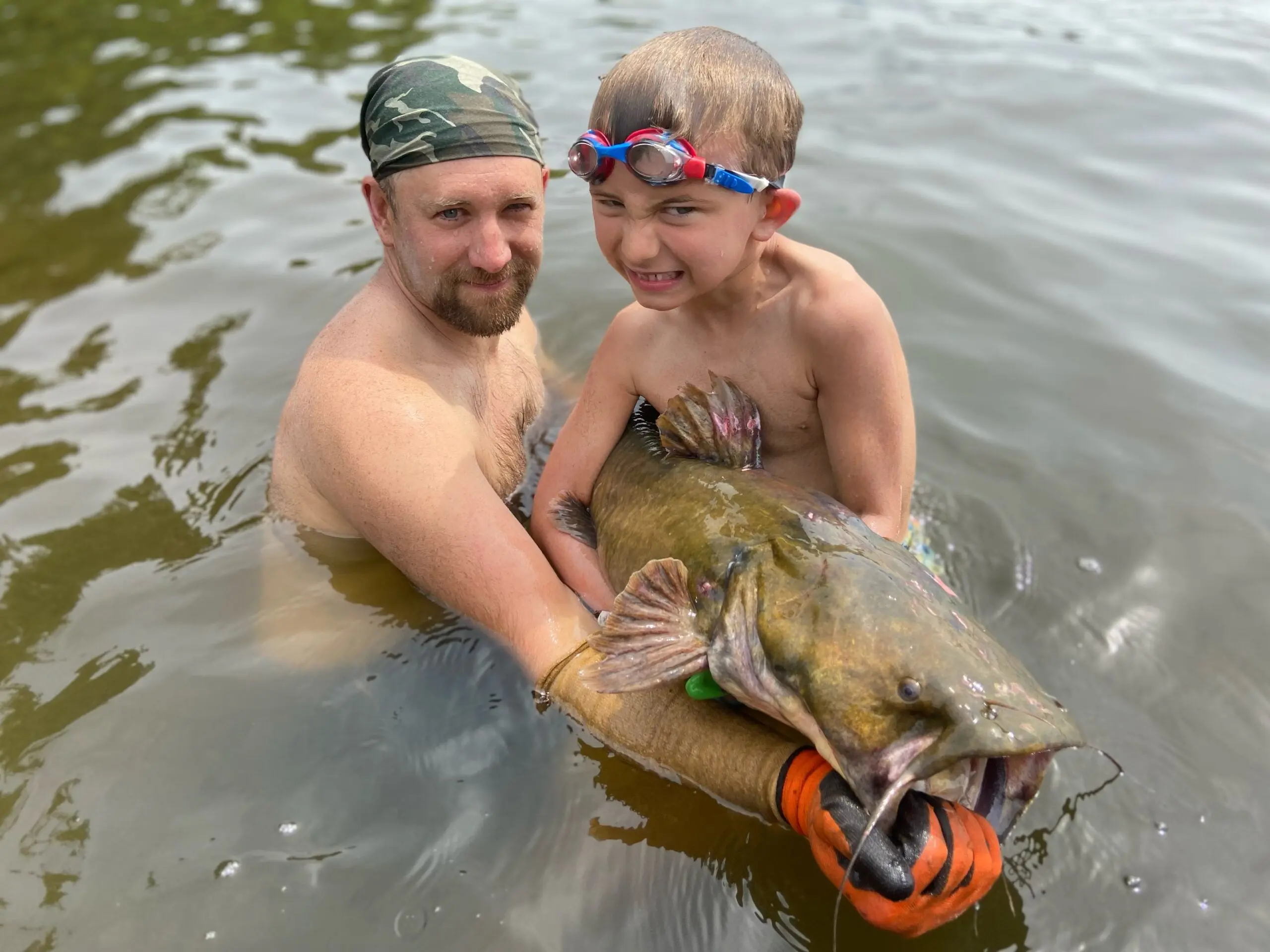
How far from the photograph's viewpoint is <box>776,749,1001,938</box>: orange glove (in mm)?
2014

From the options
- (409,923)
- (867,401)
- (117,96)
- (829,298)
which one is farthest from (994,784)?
(117,96)

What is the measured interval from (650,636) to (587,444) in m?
1.10

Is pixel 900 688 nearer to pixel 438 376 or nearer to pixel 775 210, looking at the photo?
pixel 775 210

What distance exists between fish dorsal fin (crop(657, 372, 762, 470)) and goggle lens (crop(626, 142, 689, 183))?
654mm

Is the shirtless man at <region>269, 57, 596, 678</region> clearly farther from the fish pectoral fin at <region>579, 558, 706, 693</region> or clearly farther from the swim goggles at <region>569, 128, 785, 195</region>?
the swim goggles at <region>569, 128, 785, 195</region>

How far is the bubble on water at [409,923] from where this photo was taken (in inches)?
100

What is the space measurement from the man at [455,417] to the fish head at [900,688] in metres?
0.32

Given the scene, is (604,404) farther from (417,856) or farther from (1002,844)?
(1002,844)

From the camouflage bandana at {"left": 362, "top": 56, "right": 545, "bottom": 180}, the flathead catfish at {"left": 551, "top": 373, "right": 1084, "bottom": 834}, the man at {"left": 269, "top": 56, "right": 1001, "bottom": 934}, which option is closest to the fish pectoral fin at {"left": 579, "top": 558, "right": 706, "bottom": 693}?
the flathead catfish at {"left": 551, "top": 373, "right": 1084, "bottom": 834}

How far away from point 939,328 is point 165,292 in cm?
452

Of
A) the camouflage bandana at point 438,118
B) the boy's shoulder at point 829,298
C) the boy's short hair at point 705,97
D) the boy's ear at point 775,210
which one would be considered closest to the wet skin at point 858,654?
the boy's shoulder at point 829,298

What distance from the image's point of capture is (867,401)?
9.16 feet

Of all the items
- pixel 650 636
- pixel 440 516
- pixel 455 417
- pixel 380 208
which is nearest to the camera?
pixel 650 636

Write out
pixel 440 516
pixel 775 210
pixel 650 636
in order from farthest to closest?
pixel 440 516 → pixel 775 210 → pixel 650 636
